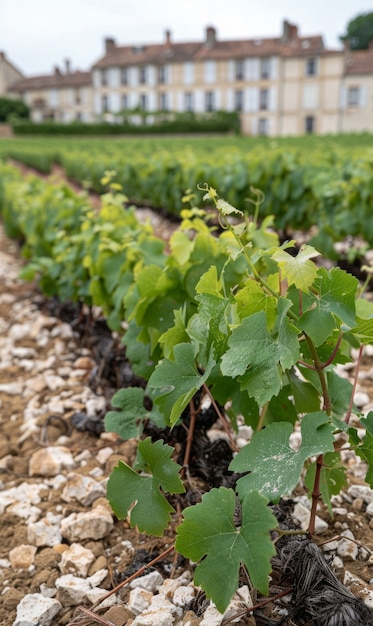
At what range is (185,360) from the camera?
5.17 ft

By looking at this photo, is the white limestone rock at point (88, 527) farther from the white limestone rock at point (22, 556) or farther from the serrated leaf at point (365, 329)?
the serrated leaf at point (365, 329)

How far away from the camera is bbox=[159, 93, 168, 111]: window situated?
52875 mm

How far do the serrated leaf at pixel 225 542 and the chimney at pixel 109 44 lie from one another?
60261mm

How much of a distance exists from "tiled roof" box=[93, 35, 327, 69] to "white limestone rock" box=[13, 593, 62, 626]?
1997 inches

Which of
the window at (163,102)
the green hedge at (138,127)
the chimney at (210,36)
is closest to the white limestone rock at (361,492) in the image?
the green hedge at (138,127)

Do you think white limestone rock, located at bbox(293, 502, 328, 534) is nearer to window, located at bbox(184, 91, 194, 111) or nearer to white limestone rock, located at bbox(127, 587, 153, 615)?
white limestone rock, located at bbox(127, 587, 153, 615)

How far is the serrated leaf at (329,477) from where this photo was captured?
1696mm

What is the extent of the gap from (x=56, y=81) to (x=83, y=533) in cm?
6243

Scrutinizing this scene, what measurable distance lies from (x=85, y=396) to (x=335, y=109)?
49.3 m

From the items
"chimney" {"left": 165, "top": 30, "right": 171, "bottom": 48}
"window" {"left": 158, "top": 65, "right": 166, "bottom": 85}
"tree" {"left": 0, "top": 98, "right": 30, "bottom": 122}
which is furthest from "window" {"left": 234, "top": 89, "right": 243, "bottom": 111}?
"tree" {"left": 0, "top": 98, "right": 30, "bottom": 122}

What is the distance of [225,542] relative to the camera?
125 centimetres

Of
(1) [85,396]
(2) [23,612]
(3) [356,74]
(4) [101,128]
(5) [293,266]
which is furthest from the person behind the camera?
(3) [356,74]

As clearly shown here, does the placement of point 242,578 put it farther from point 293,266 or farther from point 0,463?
point 0,463

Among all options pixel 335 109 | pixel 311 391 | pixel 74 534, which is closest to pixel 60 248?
pixel 74 534
